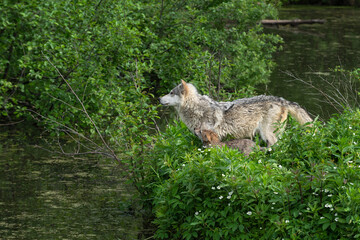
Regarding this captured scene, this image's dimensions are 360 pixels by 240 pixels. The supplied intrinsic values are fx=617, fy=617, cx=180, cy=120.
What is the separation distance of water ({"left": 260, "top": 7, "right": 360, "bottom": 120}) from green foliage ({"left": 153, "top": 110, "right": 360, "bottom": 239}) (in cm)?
461

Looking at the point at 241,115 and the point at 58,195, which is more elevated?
the point at 241,115

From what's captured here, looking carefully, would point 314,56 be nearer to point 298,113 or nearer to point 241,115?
point 298,113

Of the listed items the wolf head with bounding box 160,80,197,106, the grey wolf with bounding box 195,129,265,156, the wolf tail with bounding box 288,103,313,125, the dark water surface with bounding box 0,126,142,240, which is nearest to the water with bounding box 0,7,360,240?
the dark water surface with bounding box 0,126,142,240

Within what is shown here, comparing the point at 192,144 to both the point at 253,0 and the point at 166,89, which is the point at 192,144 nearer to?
the point at 166,89

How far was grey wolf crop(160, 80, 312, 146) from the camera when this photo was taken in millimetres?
8172

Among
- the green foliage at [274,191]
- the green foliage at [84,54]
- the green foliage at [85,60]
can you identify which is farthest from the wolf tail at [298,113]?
the green foliage at [84,54]

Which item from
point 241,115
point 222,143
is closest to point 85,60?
point 241,115

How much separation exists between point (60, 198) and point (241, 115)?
320cm

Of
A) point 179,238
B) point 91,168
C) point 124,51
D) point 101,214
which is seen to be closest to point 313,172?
point 179,238

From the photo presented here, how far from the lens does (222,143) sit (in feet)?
25.5

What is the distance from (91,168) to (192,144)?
3824mm

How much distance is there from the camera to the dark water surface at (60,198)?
8.16m

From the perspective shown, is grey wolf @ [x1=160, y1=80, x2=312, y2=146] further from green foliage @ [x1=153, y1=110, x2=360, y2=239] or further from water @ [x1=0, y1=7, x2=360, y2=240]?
water @ [x1=0, y1=7, x2=360, y2=240]

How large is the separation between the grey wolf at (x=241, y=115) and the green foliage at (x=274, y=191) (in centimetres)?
104
